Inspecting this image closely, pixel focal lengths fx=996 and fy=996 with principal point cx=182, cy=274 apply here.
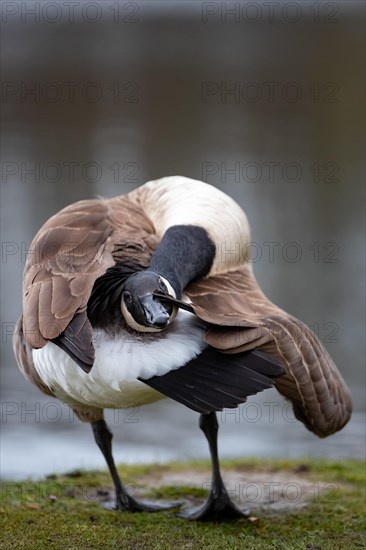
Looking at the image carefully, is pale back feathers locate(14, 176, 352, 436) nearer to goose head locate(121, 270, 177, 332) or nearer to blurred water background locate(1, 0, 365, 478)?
goose head locate(121, 270, 177, 332)

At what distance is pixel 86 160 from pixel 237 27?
11.2 metres

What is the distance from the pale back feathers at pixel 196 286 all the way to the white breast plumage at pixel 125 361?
0.12 m

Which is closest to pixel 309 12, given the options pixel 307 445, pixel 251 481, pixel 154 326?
pixel 307 445

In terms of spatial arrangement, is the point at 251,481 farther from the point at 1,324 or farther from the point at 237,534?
the point at 1,324

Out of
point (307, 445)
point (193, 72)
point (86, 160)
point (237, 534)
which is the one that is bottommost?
point (307, 445)

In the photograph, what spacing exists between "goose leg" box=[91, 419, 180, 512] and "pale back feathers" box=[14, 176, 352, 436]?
69cm

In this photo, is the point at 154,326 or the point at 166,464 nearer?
the point at 154,326

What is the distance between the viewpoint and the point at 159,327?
4.36m

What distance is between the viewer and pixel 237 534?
5.20 metres

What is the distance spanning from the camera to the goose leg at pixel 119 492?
5.71 metres

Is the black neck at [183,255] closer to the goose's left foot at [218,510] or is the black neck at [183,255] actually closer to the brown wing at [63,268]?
the brown wing at [63,268]

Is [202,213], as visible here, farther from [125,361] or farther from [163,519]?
[163,519]

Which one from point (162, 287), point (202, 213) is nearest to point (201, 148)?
point (202, 213)

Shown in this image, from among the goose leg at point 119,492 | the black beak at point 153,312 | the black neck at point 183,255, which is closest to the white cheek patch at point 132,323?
the black beak at point 153,312
